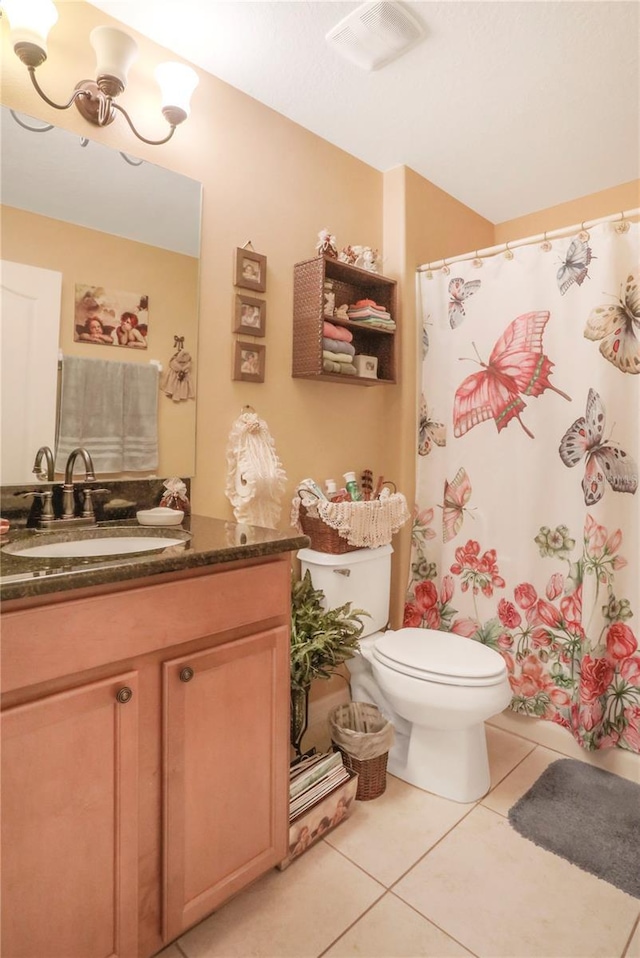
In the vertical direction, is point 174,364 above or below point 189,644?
above

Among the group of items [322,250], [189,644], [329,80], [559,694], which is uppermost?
[329,80]

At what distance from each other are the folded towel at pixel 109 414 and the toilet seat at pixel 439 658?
1.03m

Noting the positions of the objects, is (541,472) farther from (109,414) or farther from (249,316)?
(109,414)

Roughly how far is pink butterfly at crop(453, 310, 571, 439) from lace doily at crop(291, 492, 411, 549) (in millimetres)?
488

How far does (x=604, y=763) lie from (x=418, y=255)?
2234mm

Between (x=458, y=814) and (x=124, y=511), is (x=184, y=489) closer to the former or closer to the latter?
(x=124, y=511)

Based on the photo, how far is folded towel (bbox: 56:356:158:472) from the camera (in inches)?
58.2

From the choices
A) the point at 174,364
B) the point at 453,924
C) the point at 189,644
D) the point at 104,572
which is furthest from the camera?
the point at 174,364

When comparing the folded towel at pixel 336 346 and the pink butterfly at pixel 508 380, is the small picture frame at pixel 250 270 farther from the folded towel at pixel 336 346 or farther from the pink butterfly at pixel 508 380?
the pink butterfly at pixel 508 380

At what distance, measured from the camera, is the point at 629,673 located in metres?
1.88

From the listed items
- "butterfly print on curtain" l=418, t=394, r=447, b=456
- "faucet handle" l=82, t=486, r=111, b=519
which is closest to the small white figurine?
"butterfly print on curtain" l=418, t=394, r=447, b=456

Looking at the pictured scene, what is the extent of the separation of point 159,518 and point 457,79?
1.79 m

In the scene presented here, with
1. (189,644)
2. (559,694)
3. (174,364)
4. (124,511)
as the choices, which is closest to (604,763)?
(559,694)

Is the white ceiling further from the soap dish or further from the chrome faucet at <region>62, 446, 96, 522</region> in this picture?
the soap dish
